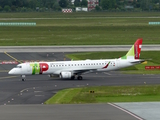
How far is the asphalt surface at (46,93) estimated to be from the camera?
36750mm

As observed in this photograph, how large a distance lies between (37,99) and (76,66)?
19.4m

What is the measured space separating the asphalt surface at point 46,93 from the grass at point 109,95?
2.33m

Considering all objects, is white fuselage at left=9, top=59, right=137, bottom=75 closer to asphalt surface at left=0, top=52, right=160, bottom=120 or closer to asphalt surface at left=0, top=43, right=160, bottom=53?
asphalt surface at left=0, top=52, right=160, bottom=120

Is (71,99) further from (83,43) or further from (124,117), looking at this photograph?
(83,43)

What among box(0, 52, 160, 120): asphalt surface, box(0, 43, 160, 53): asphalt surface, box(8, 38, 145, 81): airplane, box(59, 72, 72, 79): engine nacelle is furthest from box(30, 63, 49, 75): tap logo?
box(0, 43, 160, 53): asphalt surface

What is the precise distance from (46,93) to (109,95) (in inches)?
330

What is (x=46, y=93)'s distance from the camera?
54219 mm

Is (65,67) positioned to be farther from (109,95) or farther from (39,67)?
(109,95)

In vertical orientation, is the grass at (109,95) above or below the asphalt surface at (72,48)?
above

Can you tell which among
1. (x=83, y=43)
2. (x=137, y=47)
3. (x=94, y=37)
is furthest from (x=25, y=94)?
(x=94, y=37)

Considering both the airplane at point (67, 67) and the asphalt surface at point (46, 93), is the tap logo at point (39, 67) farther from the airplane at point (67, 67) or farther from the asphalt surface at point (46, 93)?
the asphalt surface at point (46, 93)

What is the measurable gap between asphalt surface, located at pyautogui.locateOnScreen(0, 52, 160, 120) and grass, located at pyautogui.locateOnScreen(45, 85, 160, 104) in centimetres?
233

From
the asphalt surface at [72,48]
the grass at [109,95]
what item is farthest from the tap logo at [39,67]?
the asphalt surface at [72,48]

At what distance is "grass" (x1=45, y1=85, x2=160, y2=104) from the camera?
46938 millimetres
